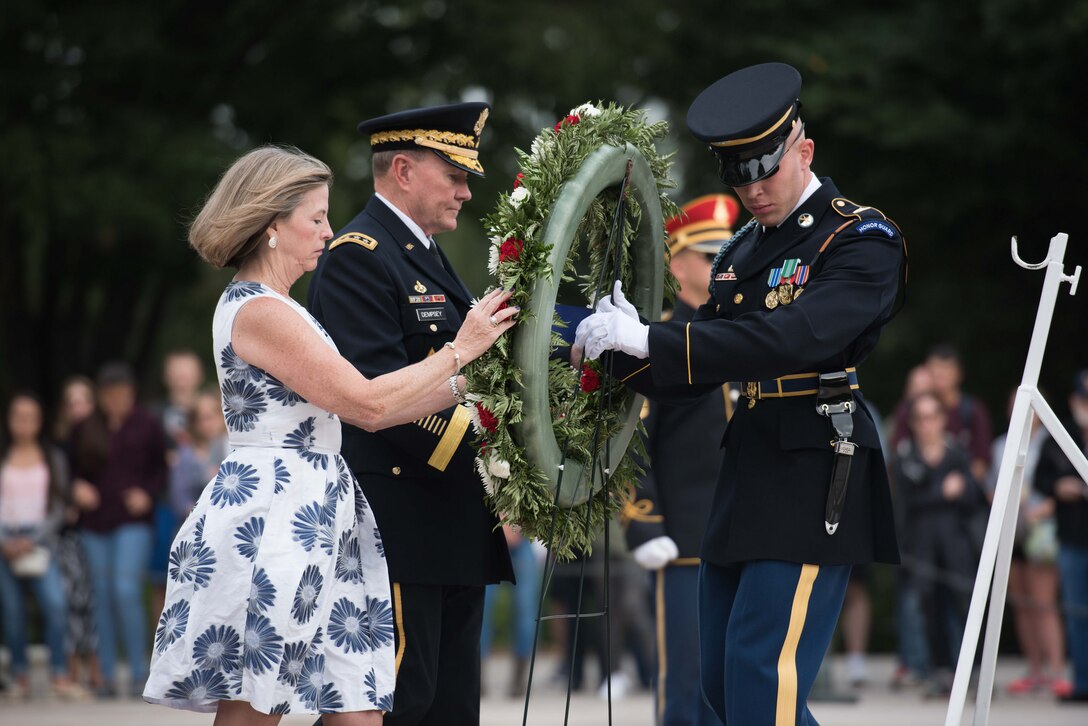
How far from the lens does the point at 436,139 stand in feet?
15.1

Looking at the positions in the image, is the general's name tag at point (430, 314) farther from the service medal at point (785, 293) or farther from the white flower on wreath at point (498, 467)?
the service medal at point (785, 293)

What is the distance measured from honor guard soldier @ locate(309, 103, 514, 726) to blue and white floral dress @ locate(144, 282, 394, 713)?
0.28m

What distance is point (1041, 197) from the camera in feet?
40.8

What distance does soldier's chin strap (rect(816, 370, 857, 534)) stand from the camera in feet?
13.6

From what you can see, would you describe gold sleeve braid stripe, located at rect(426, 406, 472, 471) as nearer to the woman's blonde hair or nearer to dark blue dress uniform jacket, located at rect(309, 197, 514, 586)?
dark blue dress uniform jacket, located at rect(309, 197, 514, 586)

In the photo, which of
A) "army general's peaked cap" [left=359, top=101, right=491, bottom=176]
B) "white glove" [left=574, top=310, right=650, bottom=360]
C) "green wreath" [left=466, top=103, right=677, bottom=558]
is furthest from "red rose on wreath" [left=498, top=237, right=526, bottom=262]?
"army general's peaked cap" [left=359, top=101, right=491, bottom=176]

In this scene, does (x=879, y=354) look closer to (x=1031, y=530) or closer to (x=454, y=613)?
(x=1031, y=530)

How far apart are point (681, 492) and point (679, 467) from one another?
0.11m

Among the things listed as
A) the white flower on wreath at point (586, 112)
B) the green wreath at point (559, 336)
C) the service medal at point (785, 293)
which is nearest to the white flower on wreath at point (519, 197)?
the green wreath at point (559, 336)

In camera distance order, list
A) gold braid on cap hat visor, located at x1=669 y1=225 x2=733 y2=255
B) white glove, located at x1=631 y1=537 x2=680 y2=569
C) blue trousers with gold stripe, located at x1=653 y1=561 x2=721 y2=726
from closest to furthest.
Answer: blue trousers with gold stripe, located at x1=653 y1=561 x2=721 y2=726, white glove, located at x1=631 y1=537 x2=680 y2=569, gold braid on cap hat visor, located at x1=669 y1=225 x2=733 y2=255

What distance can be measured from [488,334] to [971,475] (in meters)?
7.11

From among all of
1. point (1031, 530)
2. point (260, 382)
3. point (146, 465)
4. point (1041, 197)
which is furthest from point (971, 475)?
point (260, 382)

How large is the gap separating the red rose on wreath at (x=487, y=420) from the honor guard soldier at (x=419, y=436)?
31 cm

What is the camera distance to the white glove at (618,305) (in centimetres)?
420
